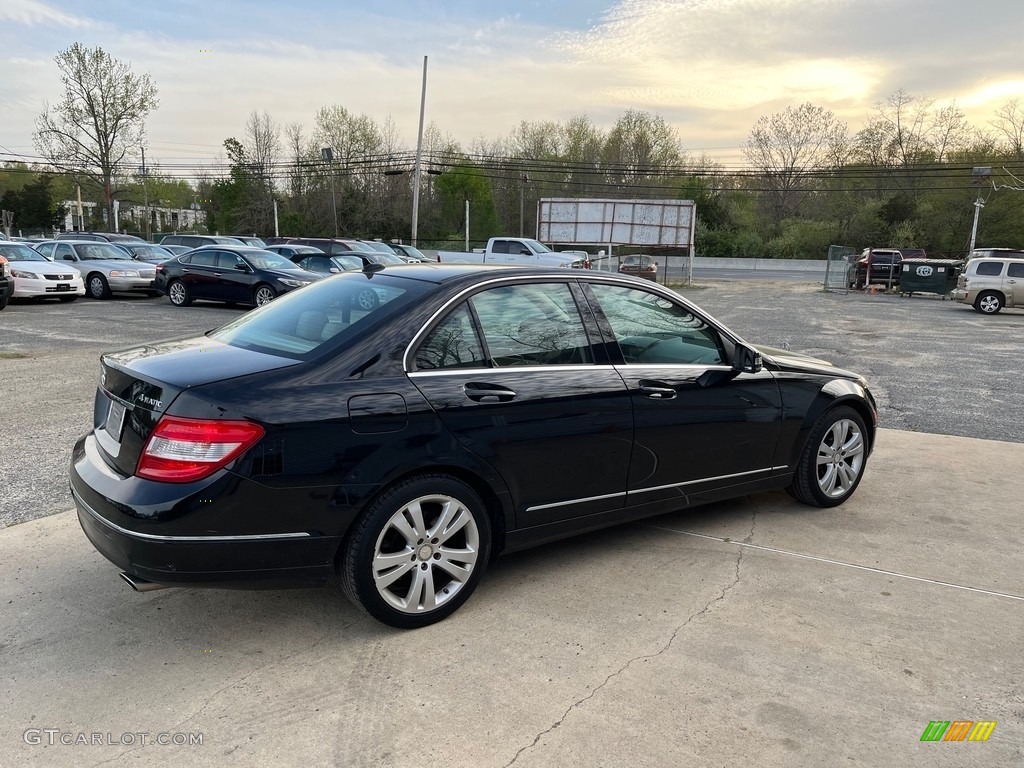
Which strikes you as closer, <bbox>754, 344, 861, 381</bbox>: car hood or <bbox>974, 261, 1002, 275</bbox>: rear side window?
<bbox>754, 344, 861, 381</bbox>: car hood

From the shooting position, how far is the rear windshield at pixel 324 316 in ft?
10.8

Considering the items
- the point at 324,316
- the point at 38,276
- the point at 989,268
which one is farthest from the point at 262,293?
the point at 989,268

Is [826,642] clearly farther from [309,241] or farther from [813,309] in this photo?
[309,241]

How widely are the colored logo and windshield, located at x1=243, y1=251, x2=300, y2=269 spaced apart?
17.6 m

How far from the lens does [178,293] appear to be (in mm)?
18938

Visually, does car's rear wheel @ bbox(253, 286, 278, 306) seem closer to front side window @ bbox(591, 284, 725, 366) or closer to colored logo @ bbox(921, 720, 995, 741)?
front side window @ bbox(591, 284, 725, 366)

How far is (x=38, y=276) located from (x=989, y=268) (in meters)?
27.4

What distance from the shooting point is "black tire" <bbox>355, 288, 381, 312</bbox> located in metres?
3.48

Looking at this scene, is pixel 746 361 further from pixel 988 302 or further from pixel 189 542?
pixel 988 302

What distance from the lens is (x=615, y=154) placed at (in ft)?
228

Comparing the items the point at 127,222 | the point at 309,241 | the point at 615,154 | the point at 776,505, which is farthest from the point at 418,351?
the point at 127,222

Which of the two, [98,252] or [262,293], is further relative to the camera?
[98,252]

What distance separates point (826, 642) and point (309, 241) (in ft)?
92.3

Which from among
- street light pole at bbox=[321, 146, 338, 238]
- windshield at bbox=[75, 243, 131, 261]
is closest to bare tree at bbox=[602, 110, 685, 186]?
street light pole at bbox=[321, 146, 338, 238]
